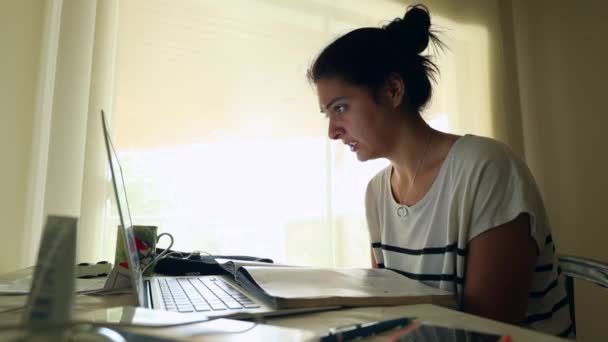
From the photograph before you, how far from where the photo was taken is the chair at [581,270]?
2.24ft

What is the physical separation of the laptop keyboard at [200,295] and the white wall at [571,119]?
1818 millimetres

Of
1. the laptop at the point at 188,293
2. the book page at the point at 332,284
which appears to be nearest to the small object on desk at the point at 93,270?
the laptop at the point at 188,293

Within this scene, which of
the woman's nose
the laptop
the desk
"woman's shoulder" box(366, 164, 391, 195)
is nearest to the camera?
the desk

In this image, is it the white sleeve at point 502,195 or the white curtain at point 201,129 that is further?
the white curtain at point 201,129

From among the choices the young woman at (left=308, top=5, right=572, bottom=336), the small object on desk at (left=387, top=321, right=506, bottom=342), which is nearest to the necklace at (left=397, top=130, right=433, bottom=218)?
the young woman at (left=308, top=5, right=572, bottom=336)

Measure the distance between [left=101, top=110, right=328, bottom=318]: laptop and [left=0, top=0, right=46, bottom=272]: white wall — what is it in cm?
Answer: 61

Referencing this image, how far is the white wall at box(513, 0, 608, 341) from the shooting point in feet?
5.80

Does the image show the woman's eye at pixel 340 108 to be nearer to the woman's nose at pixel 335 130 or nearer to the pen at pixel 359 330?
the woman's nose at pixel 335 130

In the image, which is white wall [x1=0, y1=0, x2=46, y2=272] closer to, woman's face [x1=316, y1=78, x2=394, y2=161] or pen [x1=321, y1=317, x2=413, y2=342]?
woman's face [x1=316, y1=78, x2=394, y2=161]

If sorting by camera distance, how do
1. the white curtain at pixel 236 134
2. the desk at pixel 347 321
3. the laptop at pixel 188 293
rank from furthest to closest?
the white curtain at pixel 236 134 → the laptop at pixel 188 293 → the desk at pixel 347 321

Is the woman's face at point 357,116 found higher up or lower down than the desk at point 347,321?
higher up

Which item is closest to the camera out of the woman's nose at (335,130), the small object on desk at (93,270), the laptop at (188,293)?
the laptop at (188,293)

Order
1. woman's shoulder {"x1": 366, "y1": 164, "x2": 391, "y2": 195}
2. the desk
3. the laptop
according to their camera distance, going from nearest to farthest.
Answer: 1. the desk
2. the laptop
3. woman's shoulder {"x1": 366, "y1": 164, "x2": 391, "y2": 195}

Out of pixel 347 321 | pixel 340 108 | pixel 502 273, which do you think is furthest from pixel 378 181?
pixel 347 321
